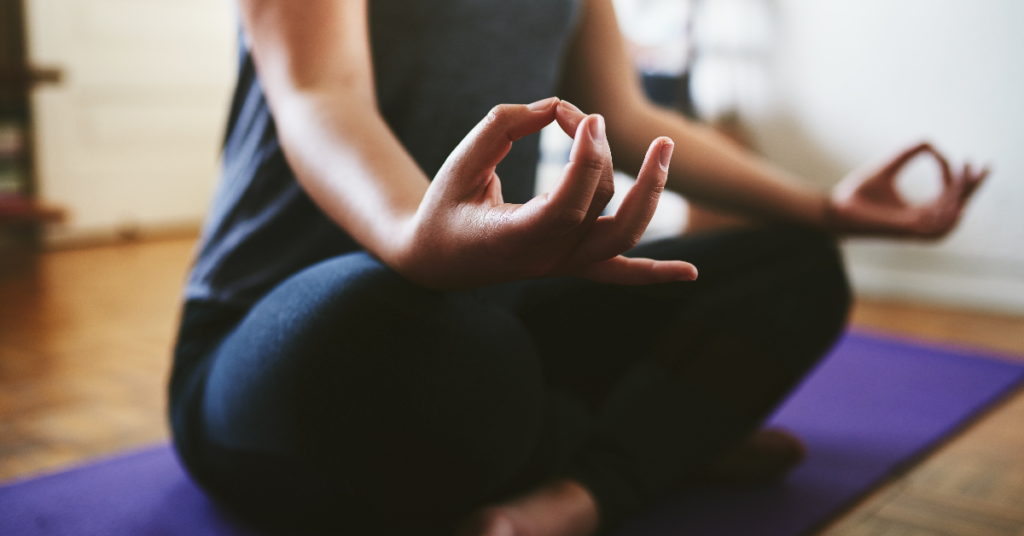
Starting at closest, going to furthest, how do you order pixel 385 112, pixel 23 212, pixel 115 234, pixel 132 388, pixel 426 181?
pixel 426 181
pixel 385 112
pixel 132 388
pixel 23 212
pixel 115 234

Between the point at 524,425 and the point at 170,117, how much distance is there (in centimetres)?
294

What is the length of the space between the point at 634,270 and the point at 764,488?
51 centimetres

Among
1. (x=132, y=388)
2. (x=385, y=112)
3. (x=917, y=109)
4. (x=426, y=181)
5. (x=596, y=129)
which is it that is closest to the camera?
(x=596, y=129)

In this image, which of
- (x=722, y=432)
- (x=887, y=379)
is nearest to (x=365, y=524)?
(x=722, y=432)

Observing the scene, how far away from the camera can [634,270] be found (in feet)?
1.02

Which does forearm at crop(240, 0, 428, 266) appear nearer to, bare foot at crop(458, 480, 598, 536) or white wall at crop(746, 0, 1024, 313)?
bare foot at crop(458, 480, 598, 536)

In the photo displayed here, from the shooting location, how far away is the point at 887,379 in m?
1.18

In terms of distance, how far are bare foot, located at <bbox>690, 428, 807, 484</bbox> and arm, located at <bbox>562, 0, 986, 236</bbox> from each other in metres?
0.21

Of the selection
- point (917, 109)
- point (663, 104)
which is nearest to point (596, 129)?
point (917, 109)

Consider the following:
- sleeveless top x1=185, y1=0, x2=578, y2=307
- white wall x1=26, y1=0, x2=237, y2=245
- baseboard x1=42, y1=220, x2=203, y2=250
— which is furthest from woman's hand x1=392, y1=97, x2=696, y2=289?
baseboard x1=42, y1=220, x2=203, y2=250

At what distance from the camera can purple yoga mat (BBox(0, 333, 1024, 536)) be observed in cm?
62

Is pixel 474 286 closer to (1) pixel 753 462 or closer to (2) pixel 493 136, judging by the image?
(2) pixel 493 136

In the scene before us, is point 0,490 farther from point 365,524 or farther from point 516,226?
point 516,226

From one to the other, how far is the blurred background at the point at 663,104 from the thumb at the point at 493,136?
865mm
